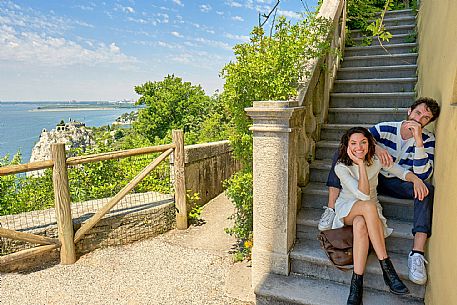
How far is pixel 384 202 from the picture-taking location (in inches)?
108

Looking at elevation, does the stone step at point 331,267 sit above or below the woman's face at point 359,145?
below

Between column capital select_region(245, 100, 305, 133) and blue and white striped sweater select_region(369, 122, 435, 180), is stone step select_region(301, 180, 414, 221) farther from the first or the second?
column capital select_region(245, 100, 305, 133)

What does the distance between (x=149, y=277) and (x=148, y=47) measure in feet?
66.9

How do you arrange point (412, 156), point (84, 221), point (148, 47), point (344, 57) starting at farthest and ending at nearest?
point (148, 47) → point (344, 57) → point (84, 221) → point (412, 156)

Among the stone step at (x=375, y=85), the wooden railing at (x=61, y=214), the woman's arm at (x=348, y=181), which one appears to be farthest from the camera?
the stone step at (x=375, y=85)

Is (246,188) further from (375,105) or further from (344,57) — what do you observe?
(344,57)

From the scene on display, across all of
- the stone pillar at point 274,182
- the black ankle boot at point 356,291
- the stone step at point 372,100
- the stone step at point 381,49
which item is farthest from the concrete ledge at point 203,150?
the black ankle boot at point 356,291

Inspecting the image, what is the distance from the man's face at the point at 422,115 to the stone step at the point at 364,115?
47.3 inches

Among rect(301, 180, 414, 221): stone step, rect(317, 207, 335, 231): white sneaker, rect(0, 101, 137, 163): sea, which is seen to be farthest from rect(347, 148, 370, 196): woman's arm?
rect(0, 101, 137, 163): sea

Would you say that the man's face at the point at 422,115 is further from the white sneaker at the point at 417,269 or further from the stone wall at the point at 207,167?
the stone wall at the point at 207,167

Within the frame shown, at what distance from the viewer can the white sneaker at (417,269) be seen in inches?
82.0

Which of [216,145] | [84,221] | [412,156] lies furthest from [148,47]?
[412,156]

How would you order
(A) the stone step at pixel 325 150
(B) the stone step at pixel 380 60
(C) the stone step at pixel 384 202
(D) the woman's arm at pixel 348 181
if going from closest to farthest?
(D) the woman's arm at pixel 348 181
(C) the stone step at pixel 384 202
(A) the stone step at pixel 325 150
(B) the stone step at pixel 380 60

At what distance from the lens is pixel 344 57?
455 centimetres
